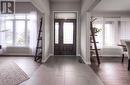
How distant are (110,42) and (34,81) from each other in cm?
636

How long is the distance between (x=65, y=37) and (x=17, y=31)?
2906mm

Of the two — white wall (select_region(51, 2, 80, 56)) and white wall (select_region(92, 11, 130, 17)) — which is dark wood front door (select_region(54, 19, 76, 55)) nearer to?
white wall (select_region(51, 2, 80, 56))

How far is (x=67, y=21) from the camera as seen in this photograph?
390 inches

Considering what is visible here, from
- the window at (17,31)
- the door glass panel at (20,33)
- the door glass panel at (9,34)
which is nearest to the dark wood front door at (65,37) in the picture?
the window at (17,31)

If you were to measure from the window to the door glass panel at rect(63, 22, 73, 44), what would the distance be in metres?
2.22

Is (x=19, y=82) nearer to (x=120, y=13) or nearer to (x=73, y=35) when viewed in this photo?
(x=73, y=35)

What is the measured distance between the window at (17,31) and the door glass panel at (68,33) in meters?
2.22

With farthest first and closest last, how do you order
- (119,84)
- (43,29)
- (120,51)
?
(120,51) < (43,29) < (119,84)

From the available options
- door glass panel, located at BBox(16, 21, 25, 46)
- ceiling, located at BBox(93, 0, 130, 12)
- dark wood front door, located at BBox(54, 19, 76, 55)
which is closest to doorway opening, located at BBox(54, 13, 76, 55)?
dark wood front door, located at BBox(54, 19, 76, 55)

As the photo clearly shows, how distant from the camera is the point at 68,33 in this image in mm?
9953

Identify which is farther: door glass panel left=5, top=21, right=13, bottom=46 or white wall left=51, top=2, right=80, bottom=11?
door glass panel left=5, top=21, right=13, bottom=46

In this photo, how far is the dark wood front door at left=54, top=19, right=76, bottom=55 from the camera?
32.4 feet

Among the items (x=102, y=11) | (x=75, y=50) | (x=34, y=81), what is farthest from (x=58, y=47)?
(x=34, y=81)

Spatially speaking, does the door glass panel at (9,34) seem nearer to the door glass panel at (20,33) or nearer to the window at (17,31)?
the window at (17,31)
